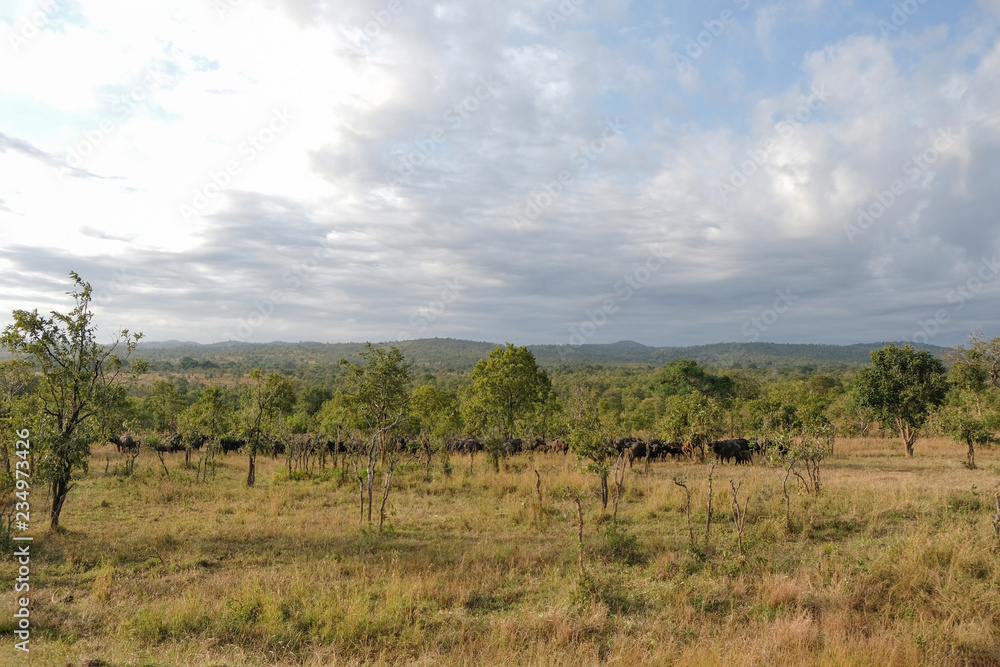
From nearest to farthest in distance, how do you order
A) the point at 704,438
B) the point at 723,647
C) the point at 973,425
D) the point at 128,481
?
1. the point at 723,647
2. the point at 128,481
3. the point at 973,425
4. the point at 704,438

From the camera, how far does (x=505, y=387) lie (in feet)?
83.1

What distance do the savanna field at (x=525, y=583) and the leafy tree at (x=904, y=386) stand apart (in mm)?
16800

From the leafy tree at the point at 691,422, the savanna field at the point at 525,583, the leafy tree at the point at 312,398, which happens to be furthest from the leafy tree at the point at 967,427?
the leafy tree at the point at 312,398

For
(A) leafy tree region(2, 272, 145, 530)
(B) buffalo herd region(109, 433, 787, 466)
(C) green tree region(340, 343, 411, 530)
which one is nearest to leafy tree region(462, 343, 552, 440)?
(B) buffalo herd region(109, 433, 787, 466)

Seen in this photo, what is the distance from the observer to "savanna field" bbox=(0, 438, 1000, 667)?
7117 mm

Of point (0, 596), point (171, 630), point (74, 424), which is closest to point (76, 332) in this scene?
point (74, 424)

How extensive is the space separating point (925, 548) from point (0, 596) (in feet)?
57.6

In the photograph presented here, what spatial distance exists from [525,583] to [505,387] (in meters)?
15.8

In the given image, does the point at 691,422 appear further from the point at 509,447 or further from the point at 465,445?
the point at 465,445

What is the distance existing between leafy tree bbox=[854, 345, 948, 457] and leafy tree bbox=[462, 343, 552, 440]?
2258cm

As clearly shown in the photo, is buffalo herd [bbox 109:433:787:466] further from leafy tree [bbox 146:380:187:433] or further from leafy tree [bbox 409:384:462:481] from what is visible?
leafy tree [bbox 146:380:187:433]

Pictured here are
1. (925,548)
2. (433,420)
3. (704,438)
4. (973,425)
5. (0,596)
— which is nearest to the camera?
(0,596)

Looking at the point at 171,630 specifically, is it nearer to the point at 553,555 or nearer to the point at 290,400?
the point at 553,555

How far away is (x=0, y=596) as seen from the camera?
8.65 metres
